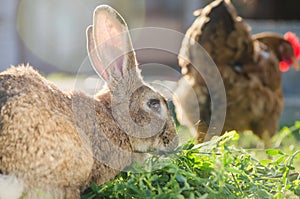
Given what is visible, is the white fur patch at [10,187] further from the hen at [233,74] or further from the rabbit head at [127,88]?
the hen at [233,74]

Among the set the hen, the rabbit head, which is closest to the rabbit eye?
the rabbit head

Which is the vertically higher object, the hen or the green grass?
the hen

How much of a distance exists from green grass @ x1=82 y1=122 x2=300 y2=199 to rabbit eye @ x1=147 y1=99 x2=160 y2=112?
23 cm

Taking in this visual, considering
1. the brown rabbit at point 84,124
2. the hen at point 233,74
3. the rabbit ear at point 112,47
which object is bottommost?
the brown rabbit at point 84,124

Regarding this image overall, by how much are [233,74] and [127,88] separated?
9.05ft

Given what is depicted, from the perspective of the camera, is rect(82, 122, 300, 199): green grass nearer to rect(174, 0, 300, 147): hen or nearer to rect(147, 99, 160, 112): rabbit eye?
rect(147, 99, 160, 112): rabbit eye

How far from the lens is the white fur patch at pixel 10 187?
2.69 metres

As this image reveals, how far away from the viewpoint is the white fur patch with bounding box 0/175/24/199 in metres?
2.69

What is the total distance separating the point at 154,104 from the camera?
3426mm

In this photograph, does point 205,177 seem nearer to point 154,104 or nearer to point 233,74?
point 154,104

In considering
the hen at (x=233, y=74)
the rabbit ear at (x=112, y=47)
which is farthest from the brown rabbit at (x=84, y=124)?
the hen at (x=233, y=74)

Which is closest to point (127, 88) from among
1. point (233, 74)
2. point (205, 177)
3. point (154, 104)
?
point (154, 104)

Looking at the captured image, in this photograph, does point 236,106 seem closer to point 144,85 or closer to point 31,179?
point 144,85

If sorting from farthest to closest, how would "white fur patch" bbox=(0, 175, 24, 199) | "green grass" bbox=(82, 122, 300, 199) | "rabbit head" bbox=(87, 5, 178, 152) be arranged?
"rabbit head" bbox=(87, 5, 178, 152) < "green grass" bbox=(82, 122, 300, 199) < "white fur patch" bbox=(0, 175, 24, 199)
